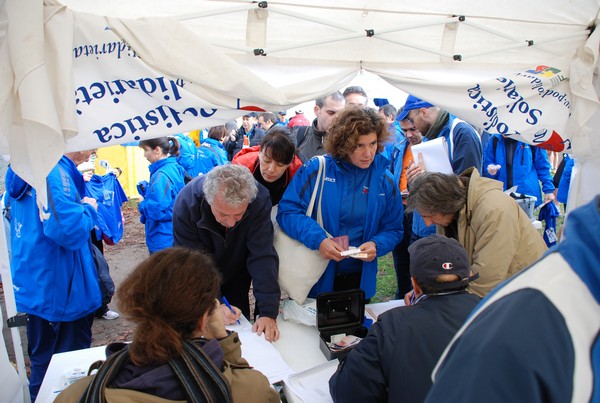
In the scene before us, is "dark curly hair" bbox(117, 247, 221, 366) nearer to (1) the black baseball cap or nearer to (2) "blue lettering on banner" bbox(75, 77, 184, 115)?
(1) the black baseball cap

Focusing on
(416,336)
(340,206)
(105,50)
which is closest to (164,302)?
(416,336)

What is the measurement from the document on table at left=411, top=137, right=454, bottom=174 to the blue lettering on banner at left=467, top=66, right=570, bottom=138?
313 millimetres

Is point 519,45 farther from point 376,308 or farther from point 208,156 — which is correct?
point 208,156

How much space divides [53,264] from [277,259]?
1.29 metres

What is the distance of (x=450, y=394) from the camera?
24.4 inches

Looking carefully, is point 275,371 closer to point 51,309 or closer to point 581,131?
point 51,309

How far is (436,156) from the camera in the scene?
9.09ft

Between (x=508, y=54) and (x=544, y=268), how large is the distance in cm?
241

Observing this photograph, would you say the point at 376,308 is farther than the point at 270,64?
Yes

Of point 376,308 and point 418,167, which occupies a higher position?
point 418,167

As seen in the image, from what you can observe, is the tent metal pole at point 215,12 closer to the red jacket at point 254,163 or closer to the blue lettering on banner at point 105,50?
the blue lettering on banner at point 105,50

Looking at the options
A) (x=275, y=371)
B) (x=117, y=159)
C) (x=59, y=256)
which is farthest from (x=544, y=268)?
(x=117, y=159)

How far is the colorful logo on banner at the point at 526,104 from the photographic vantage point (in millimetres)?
2492

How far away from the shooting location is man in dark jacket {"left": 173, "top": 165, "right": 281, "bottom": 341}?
84.8 inches
